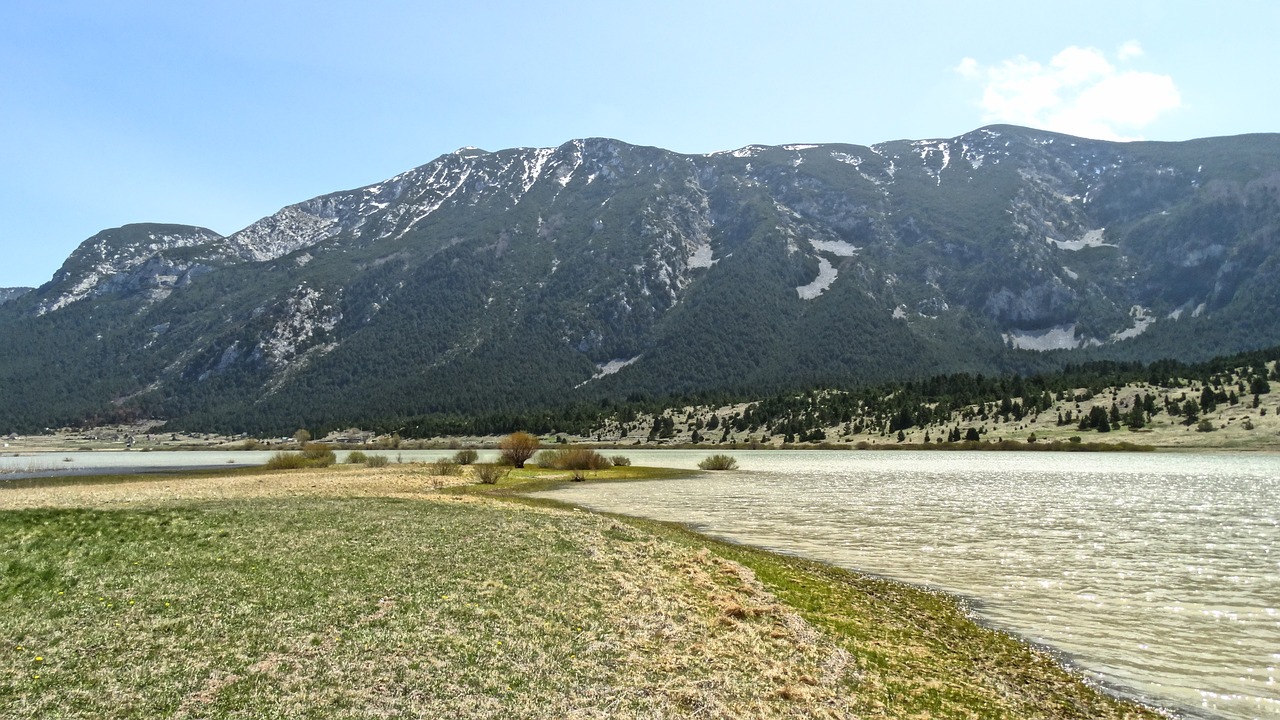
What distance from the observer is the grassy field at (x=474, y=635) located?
11438 mm

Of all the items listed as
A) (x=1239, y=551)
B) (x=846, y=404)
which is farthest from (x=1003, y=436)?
(x=1239, y=551)

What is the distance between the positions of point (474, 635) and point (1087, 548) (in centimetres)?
2477

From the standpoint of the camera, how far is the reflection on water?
48.5ft

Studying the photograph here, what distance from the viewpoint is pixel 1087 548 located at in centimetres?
2678

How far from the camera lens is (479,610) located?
1645 centimetres

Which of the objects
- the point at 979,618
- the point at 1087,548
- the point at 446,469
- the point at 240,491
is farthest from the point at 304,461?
the point at 979,618

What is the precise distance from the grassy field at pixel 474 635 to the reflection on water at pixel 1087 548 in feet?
7.08

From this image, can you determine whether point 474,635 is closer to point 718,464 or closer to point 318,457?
point 718,464

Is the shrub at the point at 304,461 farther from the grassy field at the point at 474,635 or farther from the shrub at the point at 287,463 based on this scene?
the grassy field at the point at 474,635

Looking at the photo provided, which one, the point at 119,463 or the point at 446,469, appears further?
the point at 119,463

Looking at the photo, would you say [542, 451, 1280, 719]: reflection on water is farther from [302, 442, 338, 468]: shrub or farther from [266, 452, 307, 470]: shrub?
[266, 452, 307, 470]: shrub

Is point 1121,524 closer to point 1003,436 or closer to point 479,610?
point 479,610

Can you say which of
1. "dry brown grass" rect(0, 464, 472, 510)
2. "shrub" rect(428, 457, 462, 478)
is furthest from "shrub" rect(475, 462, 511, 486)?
"shrub" rect(428, 457, 462, 478)

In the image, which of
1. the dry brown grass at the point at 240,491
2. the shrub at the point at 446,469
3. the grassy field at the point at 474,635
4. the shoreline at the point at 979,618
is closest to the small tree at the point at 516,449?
the shrub at the point at 446,469
